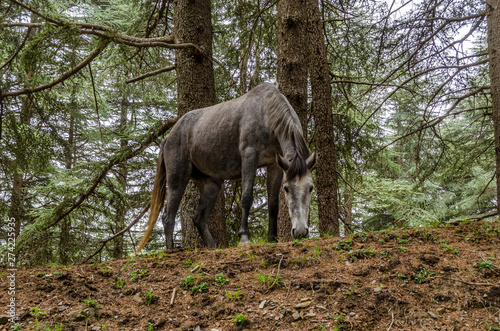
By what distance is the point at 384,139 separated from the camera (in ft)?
33.4

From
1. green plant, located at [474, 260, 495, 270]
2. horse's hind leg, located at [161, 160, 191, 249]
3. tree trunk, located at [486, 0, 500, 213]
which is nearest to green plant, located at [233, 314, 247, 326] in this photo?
green plant, located at [474, 260, 495, 270]

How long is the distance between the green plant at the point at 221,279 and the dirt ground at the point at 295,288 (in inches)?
0.4

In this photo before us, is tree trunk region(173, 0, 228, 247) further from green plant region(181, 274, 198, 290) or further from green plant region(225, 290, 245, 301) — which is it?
green plant region(225, 290, 245, 301)

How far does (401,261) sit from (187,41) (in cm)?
579

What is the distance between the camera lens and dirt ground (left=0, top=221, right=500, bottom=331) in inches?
118

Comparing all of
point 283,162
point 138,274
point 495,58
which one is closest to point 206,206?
point 138,274

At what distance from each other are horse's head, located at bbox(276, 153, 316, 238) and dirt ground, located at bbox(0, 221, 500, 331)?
0.99 ft

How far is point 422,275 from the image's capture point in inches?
132

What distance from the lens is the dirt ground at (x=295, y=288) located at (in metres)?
3.01

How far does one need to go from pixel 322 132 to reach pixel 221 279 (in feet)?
13.0

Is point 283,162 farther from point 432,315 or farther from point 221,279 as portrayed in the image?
point 432,315

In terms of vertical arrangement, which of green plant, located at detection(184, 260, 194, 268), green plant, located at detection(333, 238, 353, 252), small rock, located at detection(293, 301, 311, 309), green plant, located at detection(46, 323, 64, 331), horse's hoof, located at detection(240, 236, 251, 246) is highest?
horse's hoof, located at detection(240, 236, 251, 246)

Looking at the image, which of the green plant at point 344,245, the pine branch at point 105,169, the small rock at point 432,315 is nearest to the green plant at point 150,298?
the green plant at point 344,245

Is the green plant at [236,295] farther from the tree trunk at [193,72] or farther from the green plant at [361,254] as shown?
the tree trunk at [193,72]
